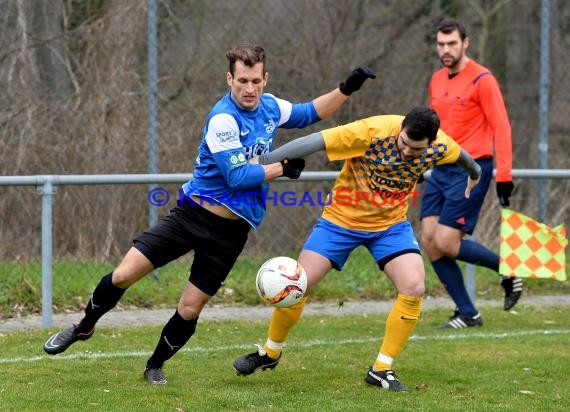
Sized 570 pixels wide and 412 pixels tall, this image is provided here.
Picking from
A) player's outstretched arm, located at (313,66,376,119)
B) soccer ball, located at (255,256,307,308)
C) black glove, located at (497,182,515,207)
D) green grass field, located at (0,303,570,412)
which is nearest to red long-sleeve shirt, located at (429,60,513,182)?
black glove, located at (497,182,515,207)

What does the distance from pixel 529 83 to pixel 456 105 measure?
10.7 feet

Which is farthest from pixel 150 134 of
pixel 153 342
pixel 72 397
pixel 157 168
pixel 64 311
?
pixel 72 397

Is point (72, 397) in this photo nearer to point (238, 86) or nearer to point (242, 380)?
point (242, 380)

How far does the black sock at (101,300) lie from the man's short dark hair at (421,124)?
5.77 feet

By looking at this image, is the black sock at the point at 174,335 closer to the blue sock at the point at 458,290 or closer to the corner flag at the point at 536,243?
the blue sock at the point at 458,290

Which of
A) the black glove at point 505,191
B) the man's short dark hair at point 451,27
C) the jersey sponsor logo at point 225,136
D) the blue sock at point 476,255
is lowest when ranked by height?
the blue sock at point 476,255

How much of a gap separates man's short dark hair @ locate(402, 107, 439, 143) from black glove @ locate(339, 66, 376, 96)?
0.38 metres

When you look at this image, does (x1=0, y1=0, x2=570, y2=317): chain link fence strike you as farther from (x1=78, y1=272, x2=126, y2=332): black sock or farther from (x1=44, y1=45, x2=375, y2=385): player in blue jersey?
(x1=44, y1=45, x2=375, y2=385): player in blue jersey

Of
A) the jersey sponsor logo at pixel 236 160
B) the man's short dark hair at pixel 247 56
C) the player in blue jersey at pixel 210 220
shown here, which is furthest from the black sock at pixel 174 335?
the man's short dark hair at pixel 247 56

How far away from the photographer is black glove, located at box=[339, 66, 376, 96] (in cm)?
607

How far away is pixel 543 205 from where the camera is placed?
10.3 metres

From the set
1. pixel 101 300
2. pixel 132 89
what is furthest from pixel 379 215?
pixel 132 89

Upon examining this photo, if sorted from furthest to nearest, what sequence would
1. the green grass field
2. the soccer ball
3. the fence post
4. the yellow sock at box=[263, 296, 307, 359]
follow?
the fence post < the yellow sock at box=[263, 296, 307, 359] < the soccer ball < the green grass field

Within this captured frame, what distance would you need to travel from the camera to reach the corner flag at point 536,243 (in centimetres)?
867
